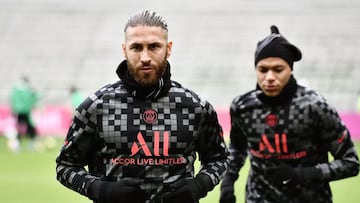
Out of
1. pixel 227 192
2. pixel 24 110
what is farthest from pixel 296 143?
pixel 24 110

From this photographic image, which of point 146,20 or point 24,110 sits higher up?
point 24,110

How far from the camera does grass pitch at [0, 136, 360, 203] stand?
40.4 ft

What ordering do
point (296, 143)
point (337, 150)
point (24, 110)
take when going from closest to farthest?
point (337, 150) → point (296, 143) → point (24, 110)

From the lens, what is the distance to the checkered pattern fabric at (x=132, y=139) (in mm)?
4555

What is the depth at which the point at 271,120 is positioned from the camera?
635 centimetres

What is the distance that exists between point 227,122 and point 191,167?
18.4 m

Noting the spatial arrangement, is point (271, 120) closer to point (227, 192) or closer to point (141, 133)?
point (227, 192)

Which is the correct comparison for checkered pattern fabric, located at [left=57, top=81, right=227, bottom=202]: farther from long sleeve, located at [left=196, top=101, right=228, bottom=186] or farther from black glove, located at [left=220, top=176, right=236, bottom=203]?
black glove, located at [left=220, top=176, right=236, bottom=203]

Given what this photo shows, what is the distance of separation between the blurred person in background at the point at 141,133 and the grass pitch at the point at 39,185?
750 cm

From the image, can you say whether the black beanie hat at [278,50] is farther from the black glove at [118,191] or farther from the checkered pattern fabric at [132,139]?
the black glove at [118,191]

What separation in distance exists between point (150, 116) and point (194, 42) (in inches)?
1098

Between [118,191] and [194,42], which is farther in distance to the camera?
[194,42]

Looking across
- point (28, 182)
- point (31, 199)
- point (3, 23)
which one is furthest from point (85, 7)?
point (31, 199)

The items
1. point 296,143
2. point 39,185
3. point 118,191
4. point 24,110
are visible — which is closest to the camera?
point 118,191
